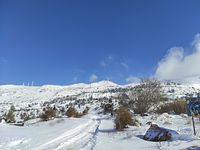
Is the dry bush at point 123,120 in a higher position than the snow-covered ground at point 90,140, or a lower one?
higher

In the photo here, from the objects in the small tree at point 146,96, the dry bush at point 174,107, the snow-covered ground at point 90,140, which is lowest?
the snow-covered ground at point 90,140

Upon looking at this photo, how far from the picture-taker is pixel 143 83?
74.9m

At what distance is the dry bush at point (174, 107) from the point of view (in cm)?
7160

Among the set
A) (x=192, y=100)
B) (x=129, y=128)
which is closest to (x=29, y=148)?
(x=192, y=100)

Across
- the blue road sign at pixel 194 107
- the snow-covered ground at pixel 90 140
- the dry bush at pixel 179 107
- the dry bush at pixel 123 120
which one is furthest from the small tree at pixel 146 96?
the blue road sign at pixel 194 107

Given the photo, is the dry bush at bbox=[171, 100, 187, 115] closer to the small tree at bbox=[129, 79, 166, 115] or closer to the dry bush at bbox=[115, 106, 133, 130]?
the small tree at bbox=[129, 79, 166, 115]

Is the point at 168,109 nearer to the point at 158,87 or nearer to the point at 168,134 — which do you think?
the point at 158,87

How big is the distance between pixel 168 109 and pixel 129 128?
4650 cm

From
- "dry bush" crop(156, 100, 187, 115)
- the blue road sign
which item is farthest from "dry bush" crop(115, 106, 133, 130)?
"dry bush" crop(156, 100, 187, 115)

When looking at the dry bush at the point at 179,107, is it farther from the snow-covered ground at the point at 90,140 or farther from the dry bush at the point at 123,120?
the snow-covered ground at the point at 90,140

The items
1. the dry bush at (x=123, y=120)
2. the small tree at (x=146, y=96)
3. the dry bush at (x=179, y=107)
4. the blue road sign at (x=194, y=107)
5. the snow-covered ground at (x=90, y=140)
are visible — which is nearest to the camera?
the snow-covered ground at (x=90, y=140)

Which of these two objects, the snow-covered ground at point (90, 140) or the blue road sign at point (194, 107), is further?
the blue road sign at point (194, 107)

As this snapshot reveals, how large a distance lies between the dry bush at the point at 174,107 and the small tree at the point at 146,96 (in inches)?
105

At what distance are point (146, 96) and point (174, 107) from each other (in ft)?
25.5
